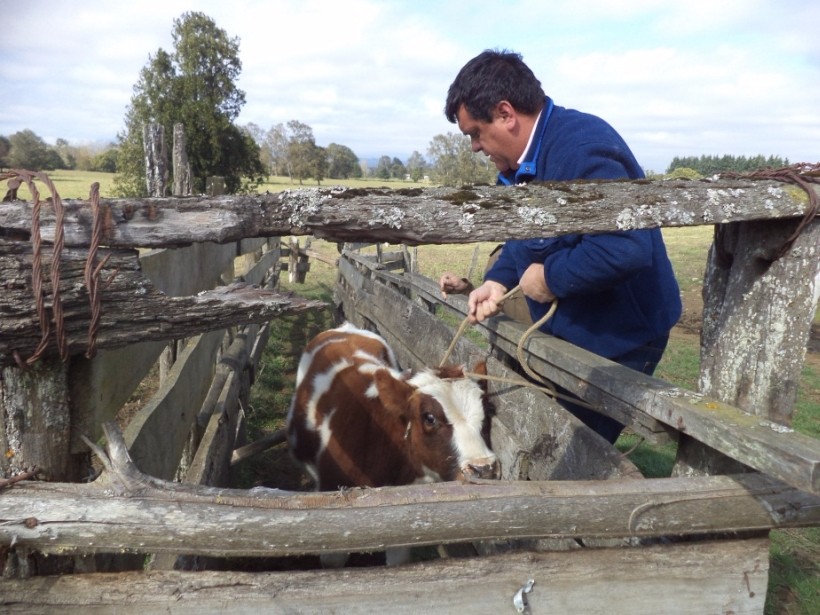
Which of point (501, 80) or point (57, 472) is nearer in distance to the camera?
point (57, 472)

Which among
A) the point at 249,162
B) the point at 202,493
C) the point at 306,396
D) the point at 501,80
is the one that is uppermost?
the point at 249,162

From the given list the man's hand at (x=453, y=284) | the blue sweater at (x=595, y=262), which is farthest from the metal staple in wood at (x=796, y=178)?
the man's hand at (x=453, y=284)

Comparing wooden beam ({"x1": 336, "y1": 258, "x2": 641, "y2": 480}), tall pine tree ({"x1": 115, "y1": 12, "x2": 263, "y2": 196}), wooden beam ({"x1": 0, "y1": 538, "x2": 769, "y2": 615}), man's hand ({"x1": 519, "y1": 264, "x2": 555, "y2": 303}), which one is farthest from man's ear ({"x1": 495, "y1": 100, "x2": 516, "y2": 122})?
tall pine tree ({"x1": 115, "y1": 12, "x2": 263, "y2": 196})

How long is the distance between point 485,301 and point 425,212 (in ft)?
4.57

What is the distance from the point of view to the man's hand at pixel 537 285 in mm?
2615

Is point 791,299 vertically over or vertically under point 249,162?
under

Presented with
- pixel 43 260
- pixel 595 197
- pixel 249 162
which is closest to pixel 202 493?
pixel 43 260

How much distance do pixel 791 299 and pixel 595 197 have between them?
740 millimetres

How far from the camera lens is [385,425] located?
12.9ft

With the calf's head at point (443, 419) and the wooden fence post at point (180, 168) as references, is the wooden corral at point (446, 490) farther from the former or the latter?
the wooden fence post at point (180, 168)

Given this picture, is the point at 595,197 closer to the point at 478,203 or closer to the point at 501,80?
the point at 478,203

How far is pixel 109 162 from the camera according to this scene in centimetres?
5369

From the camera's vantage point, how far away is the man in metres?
2.46

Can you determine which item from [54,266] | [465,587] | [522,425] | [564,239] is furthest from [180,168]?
[465,587]
